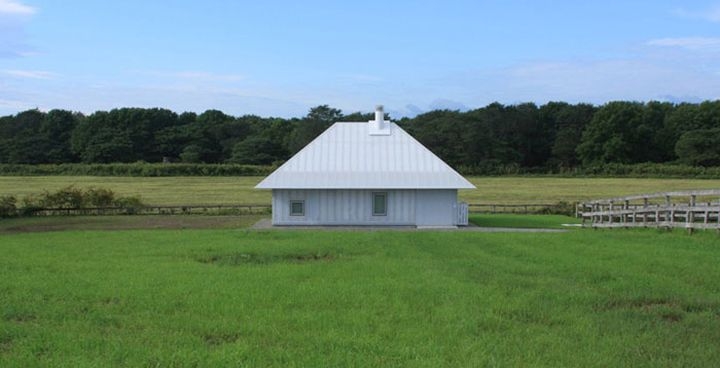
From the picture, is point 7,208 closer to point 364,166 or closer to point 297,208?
point 297,208

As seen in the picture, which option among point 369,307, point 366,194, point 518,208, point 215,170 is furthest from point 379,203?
point 215,170

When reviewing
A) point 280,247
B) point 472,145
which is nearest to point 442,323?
point 280,247

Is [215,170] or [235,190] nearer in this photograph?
[235,190]

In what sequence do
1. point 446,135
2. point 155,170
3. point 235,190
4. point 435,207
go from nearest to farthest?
1. point 435,207
2. point 235,190
3. point 155,170
4. point 446,135

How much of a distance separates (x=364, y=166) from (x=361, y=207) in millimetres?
2057

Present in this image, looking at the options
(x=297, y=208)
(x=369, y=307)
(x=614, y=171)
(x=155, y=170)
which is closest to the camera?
(x=369, y=307)

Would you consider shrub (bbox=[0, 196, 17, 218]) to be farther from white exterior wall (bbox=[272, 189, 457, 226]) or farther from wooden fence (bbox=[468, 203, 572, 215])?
wooden fence (bbox=[468, 203, 572, 215])

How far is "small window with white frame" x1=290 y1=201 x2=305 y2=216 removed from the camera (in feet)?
109

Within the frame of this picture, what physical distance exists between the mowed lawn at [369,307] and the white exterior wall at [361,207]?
16143mm

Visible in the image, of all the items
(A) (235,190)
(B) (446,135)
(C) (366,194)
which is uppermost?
(B) (446,135)

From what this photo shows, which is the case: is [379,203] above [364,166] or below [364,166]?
below

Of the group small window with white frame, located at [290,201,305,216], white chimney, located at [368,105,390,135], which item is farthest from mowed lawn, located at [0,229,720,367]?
white chimney, located at [368,105,390,135]

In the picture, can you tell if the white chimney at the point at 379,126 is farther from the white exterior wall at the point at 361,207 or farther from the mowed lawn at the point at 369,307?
the mowed lawn at the point at 369,307

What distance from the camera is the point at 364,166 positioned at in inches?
1334
